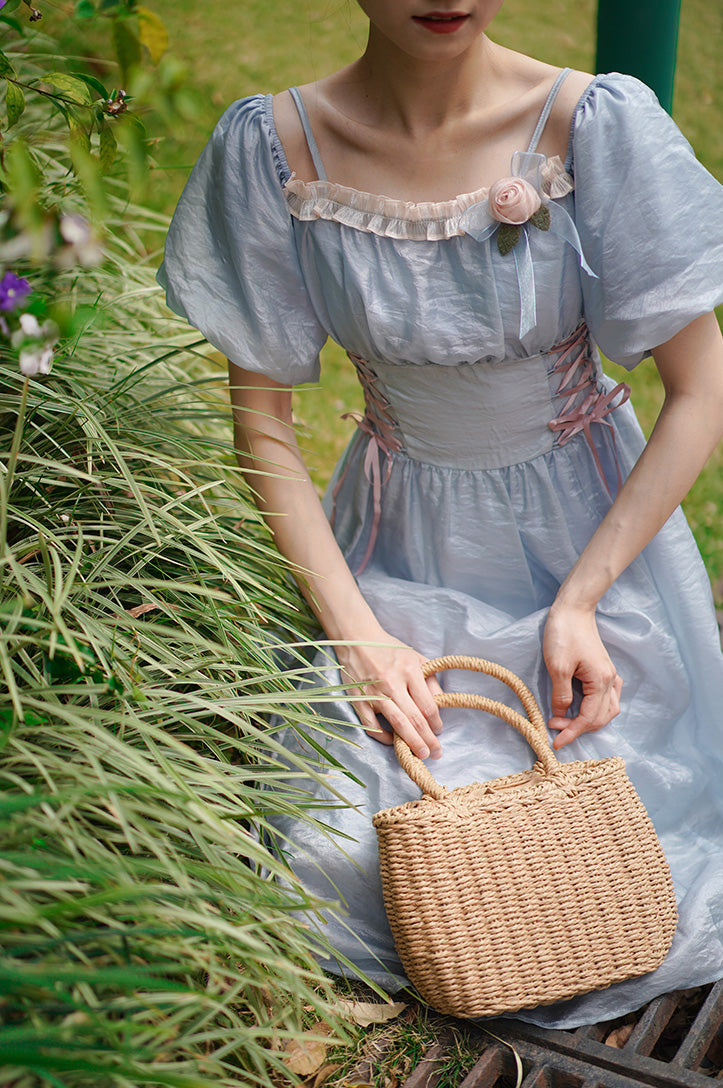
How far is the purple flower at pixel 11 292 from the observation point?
97cm

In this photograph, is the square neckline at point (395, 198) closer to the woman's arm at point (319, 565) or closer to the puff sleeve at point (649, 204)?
the puff sleeve at point (649, 204)

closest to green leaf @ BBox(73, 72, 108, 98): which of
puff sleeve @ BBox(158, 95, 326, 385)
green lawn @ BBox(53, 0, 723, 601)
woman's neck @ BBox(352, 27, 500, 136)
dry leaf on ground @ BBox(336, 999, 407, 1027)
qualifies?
puff sleeve @ BBox(158, 95, 326, 385)

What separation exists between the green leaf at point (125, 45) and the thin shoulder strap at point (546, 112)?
64cm

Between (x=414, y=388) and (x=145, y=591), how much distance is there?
0.53 m

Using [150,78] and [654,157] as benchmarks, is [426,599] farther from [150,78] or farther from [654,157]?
[150,78]

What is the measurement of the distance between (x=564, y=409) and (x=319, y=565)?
0.47 m

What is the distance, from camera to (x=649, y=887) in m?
1.39

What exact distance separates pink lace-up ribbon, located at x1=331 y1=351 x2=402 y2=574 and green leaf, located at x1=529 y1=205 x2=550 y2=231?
0.36 m

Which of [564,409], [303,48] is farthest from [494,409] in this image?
[303,48]

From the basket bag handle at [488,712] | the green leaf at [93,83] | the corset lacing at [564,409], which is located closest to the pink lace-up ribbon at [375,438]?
the corset lacing at [564,409]

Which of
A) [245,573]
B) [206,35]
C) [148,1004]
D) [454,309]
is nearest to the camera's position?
[148,1004]

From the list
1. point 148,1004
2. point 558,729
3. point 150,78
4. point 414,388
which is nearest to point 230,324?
point 414,388

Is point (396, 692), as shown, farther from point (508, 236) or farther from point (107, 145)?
point (107, 145)

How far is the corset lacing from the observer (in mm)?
1600
